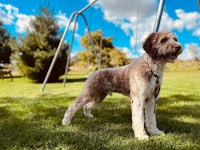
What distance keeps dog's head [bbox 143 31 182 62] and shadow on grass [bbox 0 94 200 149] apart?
3.21 ft

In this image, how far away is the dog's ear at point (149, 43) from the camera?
3205 mm

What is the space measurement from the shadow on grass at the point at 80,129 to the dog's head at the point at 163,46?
38.5 inches

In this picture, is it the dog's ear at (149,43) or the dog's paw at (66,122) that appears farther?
the dog's paw at (66,122)

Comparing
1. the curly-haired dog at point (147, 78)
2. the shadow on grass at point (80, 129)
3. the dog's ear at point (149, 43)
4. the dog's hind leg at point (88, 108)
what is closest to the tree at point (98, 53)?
the shadow on grass at point (80, 129)

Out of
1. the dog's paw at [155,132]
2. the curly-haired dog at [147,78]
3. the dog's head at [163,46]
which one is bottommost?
the dog's paw at [155,132]

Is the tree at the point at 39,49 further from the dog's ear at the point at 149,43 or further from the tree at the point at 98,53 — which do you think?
the dog's ear at the point at 149,43

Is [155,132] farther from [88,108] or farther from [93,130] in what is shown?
Answer: [88,108]

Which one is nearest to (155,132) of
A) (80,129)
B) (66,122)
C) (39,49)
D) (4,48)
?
(80,129)

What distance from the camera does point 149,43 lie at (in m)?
3.22

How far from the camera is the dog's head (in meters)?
3.05

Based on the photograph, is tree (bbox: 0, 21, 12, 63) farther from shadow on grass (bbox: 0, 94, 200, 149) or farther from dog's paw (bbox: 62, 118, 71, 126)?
dog's paw (bbox: 62, 118, 71, 126)

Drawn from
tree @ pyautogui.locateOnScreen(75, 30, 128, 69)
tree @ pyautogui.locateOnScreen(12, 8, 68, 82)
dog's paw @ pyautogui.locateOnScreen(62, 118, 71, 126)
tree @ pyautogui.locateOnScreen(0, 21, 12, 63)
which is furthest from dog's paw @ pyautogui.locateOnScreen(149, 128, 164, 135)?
tree @ pyautogui.locateOnScreen(0, 21, 12, 63)

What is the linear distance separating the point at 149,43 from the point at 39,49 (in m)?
14.0

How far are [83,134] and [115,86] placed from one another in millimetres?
796
